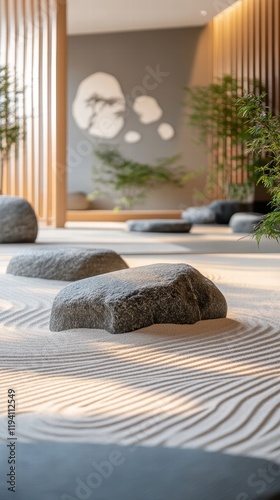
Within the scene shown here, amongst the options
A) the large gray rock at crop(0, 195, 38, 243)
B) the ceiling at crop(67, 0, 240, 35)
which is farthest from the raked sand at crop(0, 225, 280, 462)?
the ceiling at crop(67, 0, 240, 35)

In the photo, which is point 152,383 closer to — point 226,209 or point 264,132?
point 264,132

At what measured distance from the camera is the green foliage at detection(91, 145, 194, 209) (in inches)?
559

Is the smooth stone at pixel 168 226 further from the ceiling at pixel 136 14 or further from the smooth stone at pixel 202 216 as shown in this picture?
the ceiling at pixel 136 14

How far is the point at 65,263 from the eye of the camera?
517 cm

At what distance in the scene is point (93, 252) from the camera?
521cm

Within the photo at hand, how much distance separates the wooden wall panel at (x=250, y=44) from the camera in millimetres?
12953

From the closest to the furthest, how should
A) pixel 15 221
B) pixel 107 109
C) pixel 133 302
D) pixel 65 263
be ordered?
pixel 133 302 < pixel 65 263 < pixel 15 221 < pixel 107 109

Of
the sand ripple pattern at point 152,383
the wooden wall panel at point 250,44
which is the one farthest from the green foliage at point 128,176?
the sand ripple pattern at point 152,383

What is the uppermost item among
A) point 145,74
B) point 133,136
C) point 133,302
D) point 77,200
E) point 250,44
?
point 250,44

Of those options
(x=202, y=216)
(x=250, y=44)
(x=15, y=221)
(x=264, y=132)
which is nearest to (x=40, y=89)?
(x=202, y=216)

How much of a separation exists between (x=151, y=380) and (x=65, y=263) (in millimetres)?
2605

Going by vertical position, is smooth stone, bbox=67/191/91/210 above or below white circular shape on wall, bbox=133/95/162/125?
below

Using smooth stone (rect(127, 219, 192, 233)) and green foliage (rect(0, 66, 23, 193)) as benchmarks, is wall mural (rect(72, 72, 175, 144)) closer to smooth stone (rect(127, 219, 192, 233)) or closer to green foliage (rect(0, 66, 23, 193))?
green foliage (rect(0, 66, 23, 193))

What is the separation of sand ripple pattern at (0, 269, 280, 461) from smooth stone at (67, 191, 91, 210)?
10.6 meters
